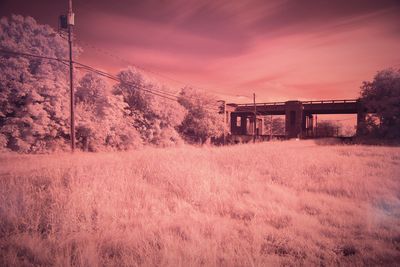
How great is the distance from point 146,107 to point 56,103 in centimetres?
1151

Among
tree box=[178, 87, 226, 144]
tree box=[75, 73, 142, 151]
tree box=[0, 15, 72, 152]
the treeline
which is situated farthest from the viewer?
tree box=[178, 87, 226, 144]

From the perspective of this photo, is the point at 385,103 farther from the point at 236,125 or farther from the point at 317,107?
the point at 236,125

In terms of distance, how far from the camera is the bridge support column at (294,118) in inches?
1794

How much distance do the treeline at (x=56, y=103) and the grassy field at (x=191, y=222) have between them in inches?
541

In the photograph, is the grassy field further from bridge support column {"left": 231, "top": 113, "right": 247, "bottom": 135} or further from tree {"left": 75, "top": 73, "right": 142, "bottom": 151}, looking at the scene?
bridge support column {"left": 231, "top": 113, "right": 247, "bottom": 135}

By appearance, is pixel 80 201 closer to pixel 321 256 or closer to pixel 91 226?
pixel 91 226

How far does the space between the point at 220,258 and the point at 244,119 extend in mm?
58621

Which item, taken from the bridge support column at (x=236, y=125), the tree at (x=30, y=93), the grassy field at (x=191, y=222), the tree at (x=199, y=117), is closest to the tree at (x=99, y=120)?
the tree at (x=30, y=93)

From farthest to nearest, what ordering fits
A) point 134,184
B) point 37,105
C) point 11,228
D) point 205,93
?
1. point 205,93
2. point 37,105
3. point 134,184
4. point 11,228

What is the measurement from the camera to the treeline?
17.8m

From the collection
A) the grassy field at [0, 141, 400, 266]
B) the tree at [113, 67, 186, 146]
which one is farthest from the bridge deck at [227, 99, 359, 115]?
the grassy field at [0, 141, 400, 266]

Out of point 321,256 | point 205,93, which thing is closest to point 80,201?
point 321,256

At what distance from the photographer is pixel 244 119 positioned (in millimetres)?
60594

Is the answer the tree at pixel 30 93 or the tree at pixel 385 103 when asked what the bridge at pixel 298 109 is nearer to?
the tree at pixel 385 103
